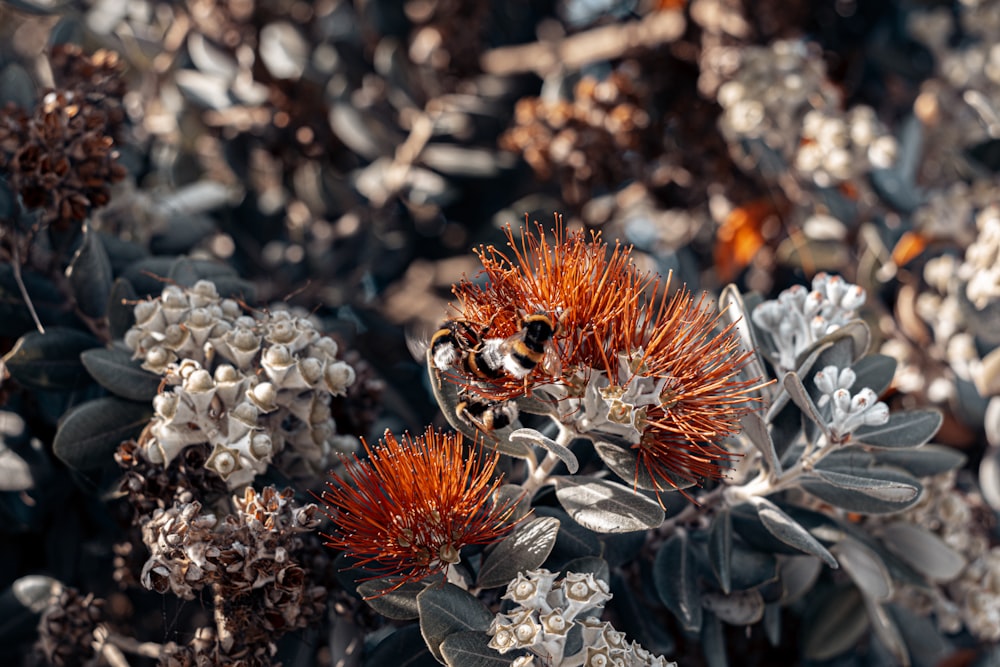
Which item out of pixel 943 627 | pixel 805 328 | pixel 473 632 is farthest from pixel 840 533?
pixel 473 632

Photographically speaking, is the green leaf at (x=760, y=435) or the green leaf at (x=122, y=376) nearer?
the green leaf at (x=760, y=435)

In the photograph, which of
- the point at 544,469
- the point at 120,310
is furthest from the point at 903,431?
the point at 120,310

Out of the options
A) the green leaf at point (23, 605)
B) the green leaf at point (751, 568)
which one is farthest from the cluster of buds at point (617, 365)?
the green leaf at point (23, 605)

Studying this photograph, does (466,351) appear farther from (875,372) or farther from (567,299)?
(875,372)

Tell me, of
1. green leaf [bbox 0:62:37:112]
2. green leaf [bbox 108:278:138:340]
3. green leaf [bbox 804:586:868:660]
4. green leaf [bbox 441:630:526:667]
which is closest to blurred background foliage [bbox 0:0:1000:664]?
green leaf [bbox 0:62:37:112]

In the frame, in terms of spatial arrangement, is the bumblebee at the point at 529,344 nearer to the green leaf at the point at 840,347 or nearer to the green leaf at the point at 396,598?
the green leaf at the point at 396,598

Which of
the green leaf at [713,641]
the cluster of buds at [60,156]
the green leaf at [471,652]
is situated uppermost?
the cluster of buds at [60,156]

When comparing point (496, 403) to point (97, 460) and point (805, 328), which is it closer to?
point (805, 328)
